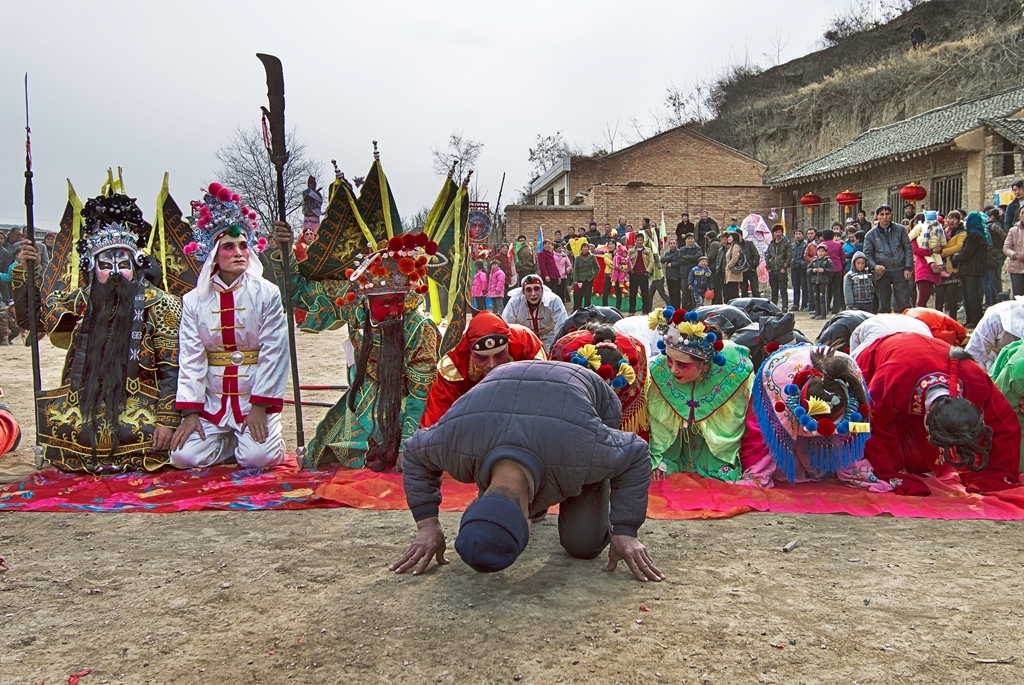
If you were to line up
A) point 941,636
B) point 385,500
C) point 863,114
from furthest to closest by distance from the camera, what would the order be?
point 863,114
point 385,500
point 941,636

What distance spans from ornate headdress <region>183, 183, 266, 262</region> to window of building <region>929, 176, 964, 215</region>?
17069 mm

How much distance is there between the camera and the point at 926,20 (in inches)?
1374

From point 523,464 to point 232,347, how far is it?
120 inches

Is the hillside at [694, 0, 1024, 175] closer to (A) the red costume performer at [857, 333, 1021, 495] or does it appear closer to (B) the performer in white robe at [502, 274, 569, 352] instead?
(B) the performer in white robe at [502, 274, 569, 352]

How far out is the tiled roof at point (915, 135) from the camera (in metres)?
18.4

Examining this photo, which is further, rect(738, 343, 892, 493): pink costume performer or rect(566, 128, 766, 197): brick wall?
rect(566, 128, 766, 197): brick wall

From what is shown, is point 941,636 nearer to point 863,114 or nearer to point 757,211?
point 757,211

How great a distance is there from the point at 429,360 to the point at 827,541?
2540mm

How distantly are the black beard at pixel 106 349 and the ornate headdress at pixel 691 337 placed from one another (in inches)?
133

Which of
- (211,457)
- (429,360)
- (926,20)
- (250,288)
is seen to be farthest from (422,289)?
(926,20)

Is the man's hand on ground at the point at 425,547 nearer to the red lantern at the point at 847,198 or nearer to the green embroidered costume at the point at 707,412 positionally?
the green embroidered costume at the point at 707,412

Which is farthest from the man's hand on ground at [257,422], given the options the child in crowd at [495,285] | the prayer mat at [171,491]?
the child in crowd at [495,285]

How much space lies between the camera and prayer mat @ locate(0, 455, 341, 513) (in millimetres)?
4441

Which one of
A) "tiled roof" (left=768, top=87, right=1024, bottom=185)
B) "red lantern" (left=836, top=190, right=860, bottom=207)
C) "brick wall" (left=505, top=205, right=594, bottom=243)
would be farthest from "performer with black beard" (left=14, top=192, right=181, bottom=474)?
"red lantern" (left=836, top=190, right=860, bottom=207)
